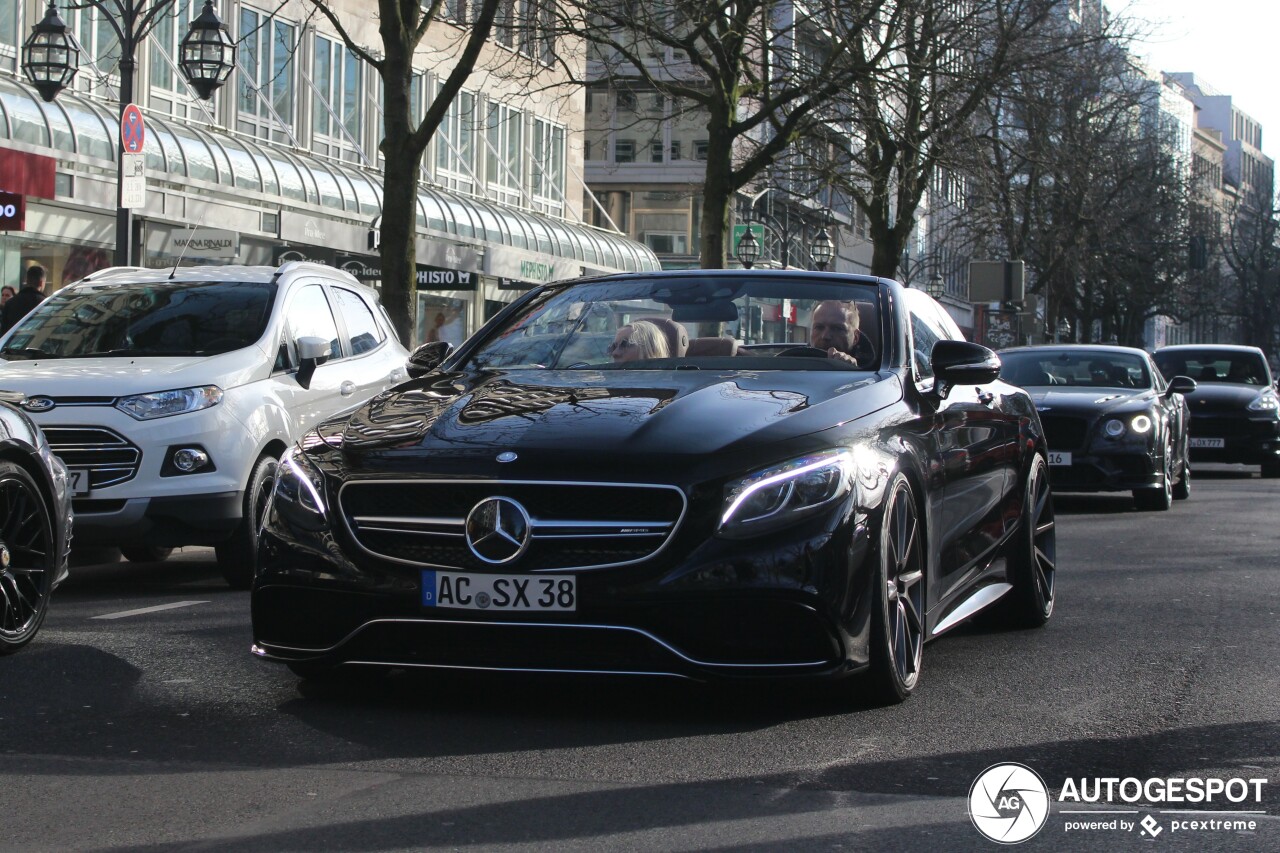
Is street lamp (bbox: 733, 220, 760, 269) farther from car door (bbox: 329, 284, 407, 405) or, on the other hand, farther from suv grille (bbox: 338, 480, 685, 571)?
suv grille (bbox: 338, 480, 685, 571)

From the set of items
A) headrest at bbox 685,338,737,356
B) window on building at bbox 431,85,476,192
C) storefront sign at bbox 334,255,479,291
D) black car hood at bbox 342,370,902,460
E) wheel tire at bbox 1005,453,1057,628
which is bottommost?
wheel tire at bbox 1005,453,1057,628

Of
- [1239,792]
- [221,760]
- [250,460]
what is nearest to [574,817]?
[221,760]

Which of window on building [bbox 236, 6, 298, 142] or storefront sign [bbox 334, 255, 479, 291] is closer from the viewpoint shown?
storefront sign [bbox 334, 255, 479, 291]

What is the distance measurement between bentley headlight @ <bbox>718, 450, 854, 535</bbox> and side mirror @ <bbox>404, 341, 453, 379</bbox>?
2183 mm

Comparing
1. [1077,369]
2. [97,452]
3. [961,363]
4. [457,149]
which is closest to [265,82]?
[457,149]

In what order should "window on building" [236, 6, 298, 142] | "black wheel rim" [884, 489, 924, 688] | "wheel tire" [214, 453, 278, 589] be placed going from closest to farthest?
1. "black wheel rim" [884, 489, 924, 688]
2. "wheel tire" [214, 453, 278, 589]
3. "window on building" [236, 6, 298, 142]

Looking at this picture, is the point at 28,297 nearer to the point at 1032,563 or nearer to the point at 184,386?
the point at 184,386

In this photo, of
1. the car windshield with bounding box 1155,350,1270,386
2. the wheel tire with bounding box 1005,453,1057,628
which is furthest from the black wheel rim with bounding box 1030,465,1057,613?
the car windshield with bounding box 1155,350,1270,386

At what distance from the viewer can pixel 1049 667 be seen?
7375mm

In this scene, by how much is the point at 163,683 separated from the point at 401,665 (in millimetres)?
1151

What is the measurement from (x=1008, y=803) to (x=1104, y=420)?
516 inches

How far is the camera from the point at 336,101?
38.6 meters

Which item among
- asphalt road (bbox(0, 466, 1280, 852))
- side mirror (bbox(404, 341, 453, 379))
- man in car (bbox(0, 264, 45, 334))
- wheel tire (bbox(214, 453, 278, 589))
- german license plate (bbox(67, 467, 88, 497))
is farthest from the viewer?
man in car (bbox(0, 264, 45, 334))

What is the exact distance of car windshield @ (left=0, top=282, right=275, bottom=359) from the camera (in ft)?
35.6
